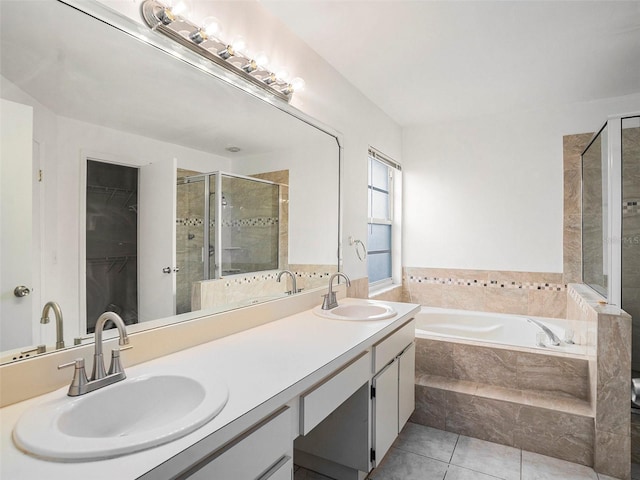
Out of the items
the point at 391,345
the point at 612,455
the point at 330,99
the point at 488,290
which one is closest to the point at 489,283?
the point at 488,290

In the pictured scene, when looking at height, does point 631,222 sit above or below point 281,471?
above

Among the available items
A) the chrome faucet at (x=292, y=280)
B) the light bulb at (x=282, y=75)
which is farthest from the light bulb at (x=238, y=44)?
the chrome faucet at (x=292, y=280)

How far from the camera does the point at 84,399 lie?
3.05 ft

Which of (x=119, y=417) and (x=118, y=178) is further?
(x=118, y=178)

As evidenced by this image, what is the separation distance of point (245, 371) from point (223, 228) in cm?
75

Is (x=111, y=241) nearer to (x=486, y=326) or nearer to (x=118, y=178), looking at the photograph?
(x=118, y=178)

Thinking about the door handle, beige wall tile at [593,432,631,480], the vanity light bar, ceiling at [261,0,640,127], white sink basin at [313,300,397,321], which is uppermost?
ceiling at [261,0,640,127]

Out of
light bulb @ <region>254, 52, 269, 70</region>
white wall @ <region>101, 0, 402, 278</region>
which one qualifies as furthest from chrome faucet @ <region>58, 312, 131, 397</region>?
light bulb @ <region>254, 52, 269, 70</region>

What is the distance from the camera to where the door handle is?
992 mm

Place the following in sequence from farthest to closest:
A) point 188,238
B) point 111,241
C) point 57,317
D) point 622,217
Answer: point 622,217
point 188,238
point 111,241
point 57,317

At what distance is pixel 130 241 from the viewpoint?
1272 mm

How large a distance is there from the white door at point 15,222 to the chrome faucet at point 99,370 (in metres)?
0.17

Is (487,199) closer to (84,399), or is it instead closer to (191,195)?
(191,195)

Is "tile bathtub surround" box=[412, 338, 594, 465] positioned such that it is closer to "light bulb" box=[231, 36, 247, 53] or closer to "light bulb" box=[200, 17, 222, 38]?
"light bulb" box=[231, 36, 247, 53]
